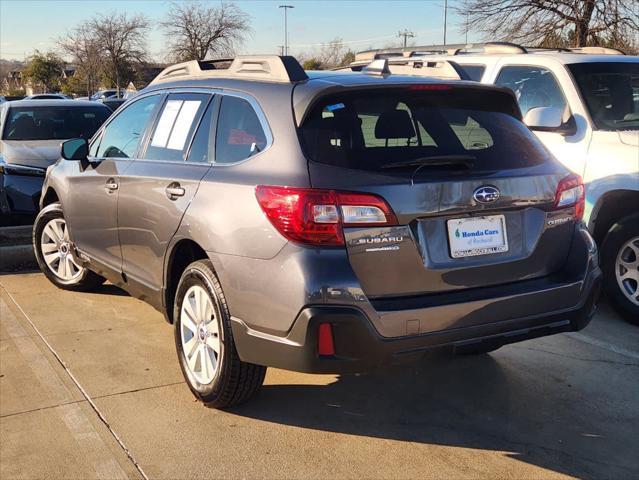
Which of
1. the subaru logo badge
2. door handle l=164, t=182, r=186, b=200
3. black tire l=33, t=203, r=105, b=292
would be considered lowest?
black tire l=33, t=203, r=105, b=292

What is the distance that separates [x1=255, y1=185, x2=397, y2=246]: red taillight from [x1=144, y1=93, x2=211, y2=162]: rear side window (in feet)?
4.18

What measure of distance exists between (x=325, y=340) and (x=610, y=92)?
13.7 ft

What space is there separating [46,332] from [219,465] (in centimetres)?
240

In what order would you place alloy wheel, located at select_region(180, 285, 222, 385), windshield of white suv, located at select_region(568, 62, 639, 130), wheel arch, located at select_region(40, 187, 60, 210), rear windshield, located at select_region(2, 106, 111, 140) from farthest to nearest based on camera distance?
rear windshield, located at select_region(2, 106, 111, 140) → wheel arch, located at select_region(40, 187, 60, 210) → windshield of white suv, located at select_region(568, 62, 639, 130) → alloy wheel, located at select_region(180, 285, 222, 385)

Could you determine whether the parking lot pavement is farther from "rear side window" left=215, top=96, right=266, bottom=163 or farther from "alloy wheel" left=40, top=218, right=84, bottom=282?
"rear side window" left=215, top=96, right=266, bottom=163

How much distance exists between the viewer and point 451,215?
3297mm

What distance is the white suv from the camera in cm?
538

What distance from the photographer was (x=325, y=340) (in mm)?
3104

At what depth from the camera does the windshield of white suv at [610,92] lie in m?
5.81

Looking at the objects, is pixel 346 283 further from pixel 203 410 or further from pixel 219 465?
pixel 203 410

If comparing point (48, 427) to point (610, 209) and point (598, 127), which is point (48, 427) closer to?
point (610, 209)

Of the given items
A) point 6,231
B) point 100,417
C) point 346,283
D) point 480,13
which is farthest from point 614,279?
point 480,13

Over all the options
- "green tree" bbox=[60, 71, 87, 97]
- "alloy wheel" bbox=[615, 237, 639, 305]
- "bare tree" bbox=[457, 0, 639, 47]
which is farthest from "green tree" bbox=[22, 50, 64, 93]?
"alloy wheel" bbox=[615, 237, 639, 305]

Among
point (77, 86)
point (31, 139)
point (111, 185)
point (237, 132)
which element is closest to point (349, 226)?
point (237, 132)
